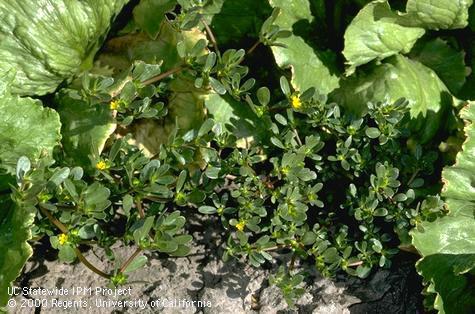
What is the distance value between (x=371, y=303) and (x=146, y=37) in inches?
49.4

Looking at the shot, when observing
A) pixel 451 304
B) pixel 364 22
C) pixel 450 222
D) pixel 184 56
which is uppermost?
pixel 184 56

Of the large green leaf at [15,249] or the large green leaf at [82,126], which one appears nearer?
the large green leaf at [15,249]

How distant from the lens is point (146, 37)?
8.36ft

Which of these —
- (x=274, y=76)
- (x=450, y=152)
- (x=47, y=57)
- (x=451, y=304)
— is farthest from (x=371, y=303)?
(x=47, y=57)

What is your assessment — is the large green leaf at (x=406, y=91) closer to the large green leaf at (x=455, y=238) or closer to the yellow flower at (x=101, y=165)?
the large green leaf at (x=455, y=238)

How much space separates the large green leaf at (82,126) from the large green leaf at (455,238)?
108 cm

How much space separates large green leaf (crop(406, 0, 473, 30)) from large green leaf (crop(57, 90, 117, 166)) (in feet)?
3.61

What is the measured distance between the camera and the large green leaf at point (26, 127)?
2.28 m

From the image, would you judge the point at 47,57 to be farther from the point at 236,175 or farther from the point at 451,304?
the point at 451,304

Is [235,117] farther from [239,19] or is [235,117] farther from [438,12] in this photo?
[438,12]

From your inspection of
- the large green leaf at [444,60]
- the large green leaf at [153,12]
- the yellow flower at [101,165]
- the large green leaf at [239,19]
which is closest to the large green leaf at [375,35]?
the large green leaf at [444,60]

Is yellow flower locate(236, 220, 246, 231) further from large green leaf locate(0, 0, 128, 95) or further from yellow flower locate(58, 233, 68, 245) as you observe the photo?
large green leaf locate(0, 0, 128, 95)

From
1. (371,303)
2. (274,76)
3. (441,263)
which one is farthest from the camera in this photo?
(274,76)

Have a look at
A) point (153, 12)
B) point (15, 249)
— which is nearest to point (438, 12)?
point (153, 12)
